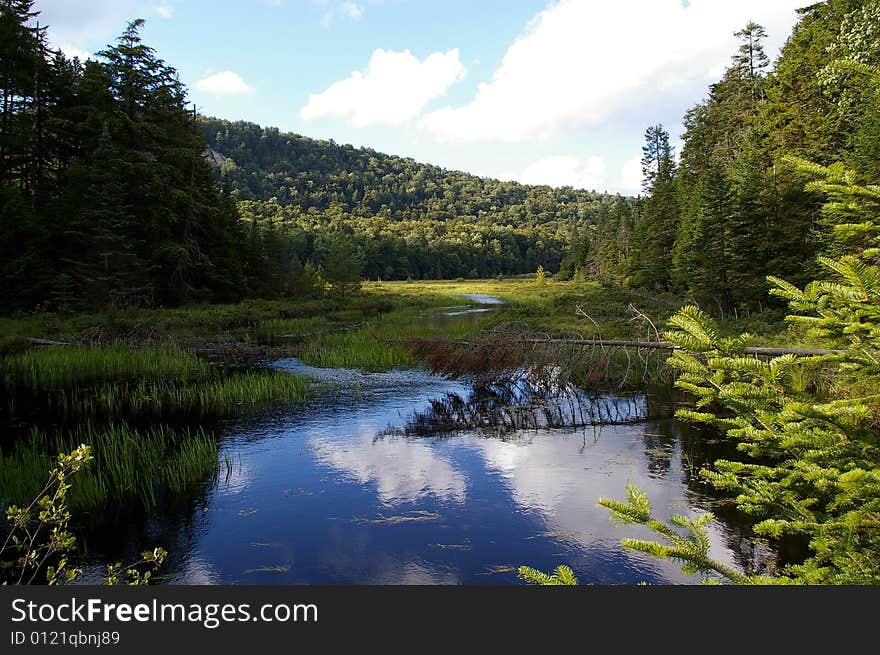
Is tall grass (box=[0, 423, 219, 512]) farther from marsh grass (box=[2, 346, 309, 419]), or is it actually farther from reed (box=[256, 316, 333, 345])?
reed (box=[256, 316, 333, 345])

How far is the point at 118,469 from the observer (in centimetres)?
990

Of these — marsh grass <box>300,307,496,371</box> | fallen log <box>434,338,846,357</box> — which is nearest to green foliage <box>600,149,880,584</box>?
fallen log <box>434,338,846,357</box>

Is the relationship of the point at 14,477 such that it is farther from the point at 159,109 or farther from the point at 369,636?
the point at 159,109

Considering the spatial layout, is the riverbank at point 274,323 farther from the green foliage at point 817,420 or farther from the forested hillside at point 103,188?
the green foliage at point 817,420

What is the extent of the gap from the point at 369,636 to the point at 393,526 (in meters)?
6.63

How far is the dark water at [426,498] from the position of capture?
7.62 m

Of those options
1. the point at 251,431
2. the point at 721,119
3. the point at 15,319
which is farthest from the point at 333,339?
the point at 721,119

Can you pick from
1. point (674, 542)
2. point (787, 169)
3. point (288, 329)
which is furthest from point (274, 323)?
point (674, 542)

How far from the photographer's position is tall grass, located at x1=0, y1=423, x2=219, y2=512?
30.0ft

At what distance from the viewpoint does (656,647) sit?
2.35 metres

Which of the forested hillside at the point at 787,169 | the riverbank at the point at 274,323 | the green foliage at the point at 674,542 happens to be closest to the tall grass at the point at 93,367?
the riverbank at the point at 274,323

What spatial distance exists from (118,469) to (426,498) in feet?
18.6

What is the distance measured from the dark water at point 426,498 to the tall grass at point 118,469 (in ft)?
1.72

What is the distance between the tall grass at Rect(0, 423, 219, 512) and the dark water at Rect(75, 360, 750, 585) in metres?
0.52
